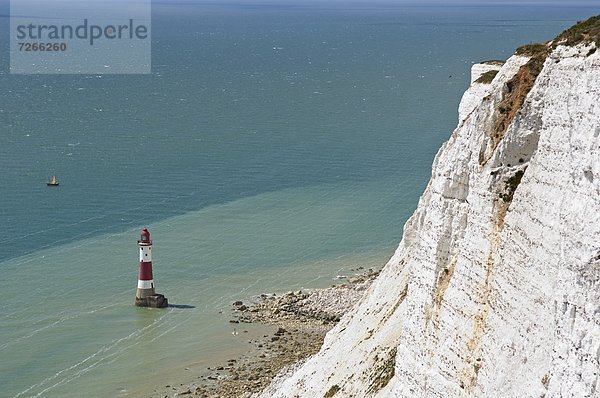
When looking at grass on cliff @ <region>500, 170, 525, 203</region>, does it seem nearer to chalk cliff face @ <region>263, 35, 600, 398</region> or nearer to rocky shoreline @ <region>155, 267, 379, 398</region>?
chalk cliff face @ <region>263, 35, 600, 398</region>

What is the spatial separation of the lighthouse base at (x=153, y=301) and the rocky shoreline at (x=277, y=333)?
3.20 metres

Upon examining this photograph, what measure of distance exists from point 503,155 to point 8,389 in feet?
91.5

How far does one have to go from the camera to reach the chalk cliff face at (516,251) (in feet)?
53.6

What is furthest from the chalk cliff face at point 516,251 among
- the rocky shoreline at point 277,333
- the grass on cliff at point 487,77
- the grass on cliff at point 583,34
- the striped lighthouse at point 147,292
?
the striped lighthouse at point 147,292

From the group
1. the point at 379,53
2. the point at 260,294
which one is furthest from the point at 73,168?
the point at 379,53

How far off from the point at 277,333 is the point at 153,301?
7.30 meters

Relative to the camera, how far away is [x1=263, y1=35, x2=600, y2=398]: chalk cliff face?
1633 centimetres

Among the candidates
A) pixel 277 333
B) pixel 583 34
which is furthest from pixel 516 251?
pixel 277 333

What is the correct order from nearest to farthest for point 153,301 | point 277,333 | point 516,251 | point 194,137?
point 516,251
point 277,333
point 153,301
point 194,137

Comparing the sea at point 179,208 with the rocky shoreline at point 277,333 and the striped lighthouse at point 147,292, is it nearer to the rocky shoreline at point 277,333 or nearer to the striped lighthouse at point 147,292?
the striped lighthouse at point 147,292

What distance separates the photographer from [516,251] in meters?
19.7

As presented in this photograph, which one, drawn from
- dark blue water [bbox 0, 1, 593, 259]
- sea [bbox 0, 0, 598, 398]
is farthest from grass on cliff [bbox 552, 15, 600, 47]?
dark blue water [bbox 0, 1, 593, 259]

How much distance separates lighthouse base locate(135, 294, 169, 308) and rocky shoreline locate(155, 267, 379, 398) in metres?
3.20

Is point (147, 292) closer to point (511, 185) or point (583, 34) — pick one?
point (511, 185)
